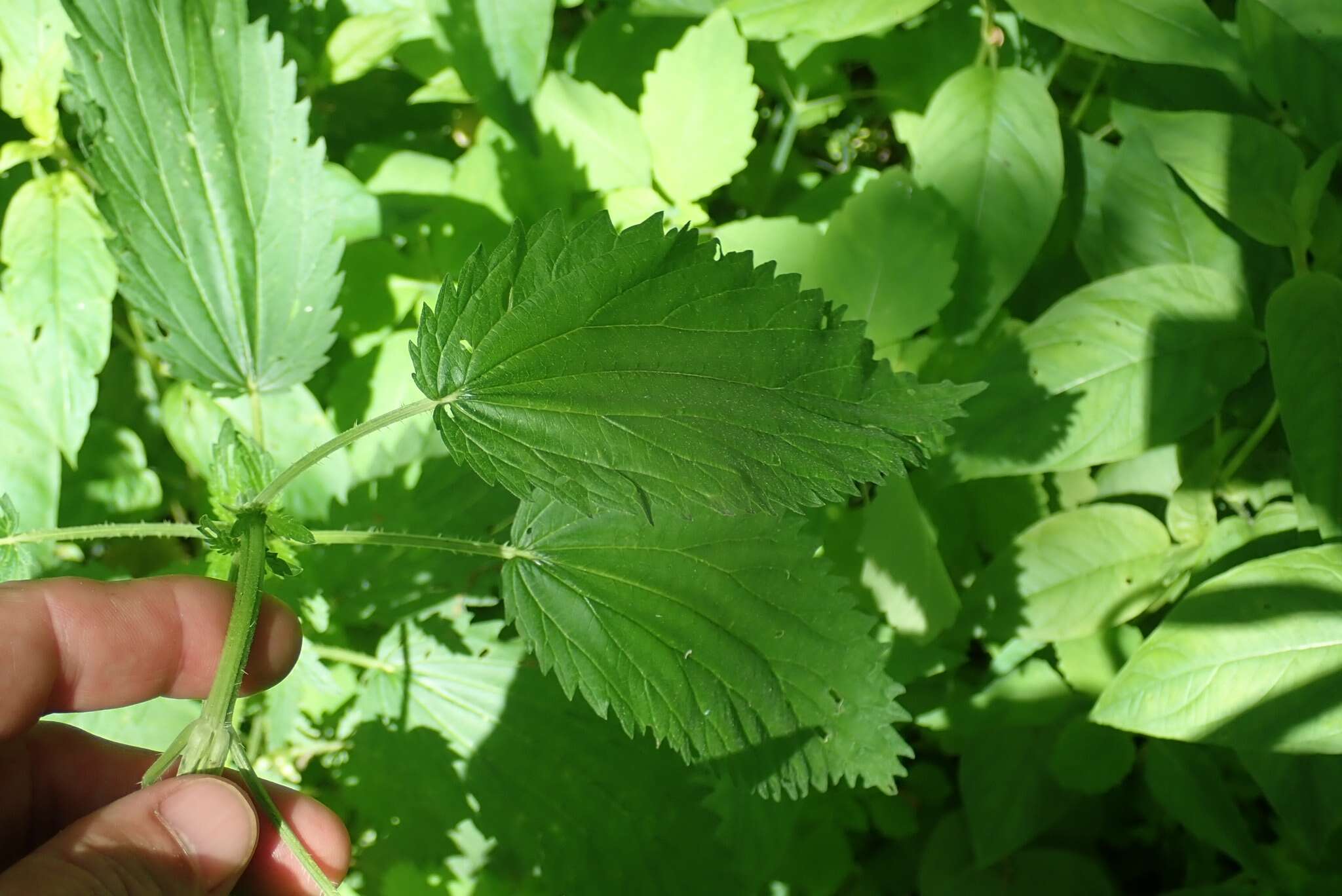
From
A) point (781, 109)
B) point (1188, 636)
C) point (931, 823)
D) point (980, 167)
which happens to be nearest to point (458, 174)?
point (781, 109)

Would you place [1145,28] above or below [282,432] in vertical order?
above

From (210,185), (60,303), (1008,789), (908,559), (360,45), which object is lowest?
(1008,789)

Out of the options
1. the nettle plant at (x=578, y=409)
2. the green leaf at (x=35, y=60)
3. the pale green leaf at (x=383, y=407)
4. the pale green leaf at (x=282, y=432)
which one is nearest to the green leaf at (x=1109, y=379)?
the nettle plant at (x=578, y=409)

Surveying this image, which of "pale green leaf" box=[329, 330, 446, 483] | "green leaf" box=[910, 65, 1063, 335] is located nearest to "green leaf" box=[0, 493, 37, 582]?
"pale green leaf" box=[329, 330, 446, 483]

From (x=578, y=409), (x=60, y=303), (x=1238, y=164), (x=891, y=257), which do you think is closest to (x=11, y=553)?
(x=60, y=303)

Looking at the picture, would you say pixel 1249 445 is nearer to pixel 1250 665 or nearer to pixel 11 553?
pixel 1250 665

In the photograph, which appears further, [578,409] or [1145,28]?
[1145,28]

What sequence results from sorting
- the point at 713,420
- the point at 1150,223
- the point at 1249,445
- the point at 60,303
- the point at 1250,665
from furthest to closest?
the point at 1150,223 < the point at 1249,445 < the point at 60,303 < the point at 1250,665 < the point at 713,420

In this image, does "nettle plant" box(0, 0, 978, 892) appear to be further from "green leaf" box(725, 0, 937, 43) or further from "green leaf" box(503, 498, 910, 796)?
"green leaf" box(725, 0, 937, 43)
